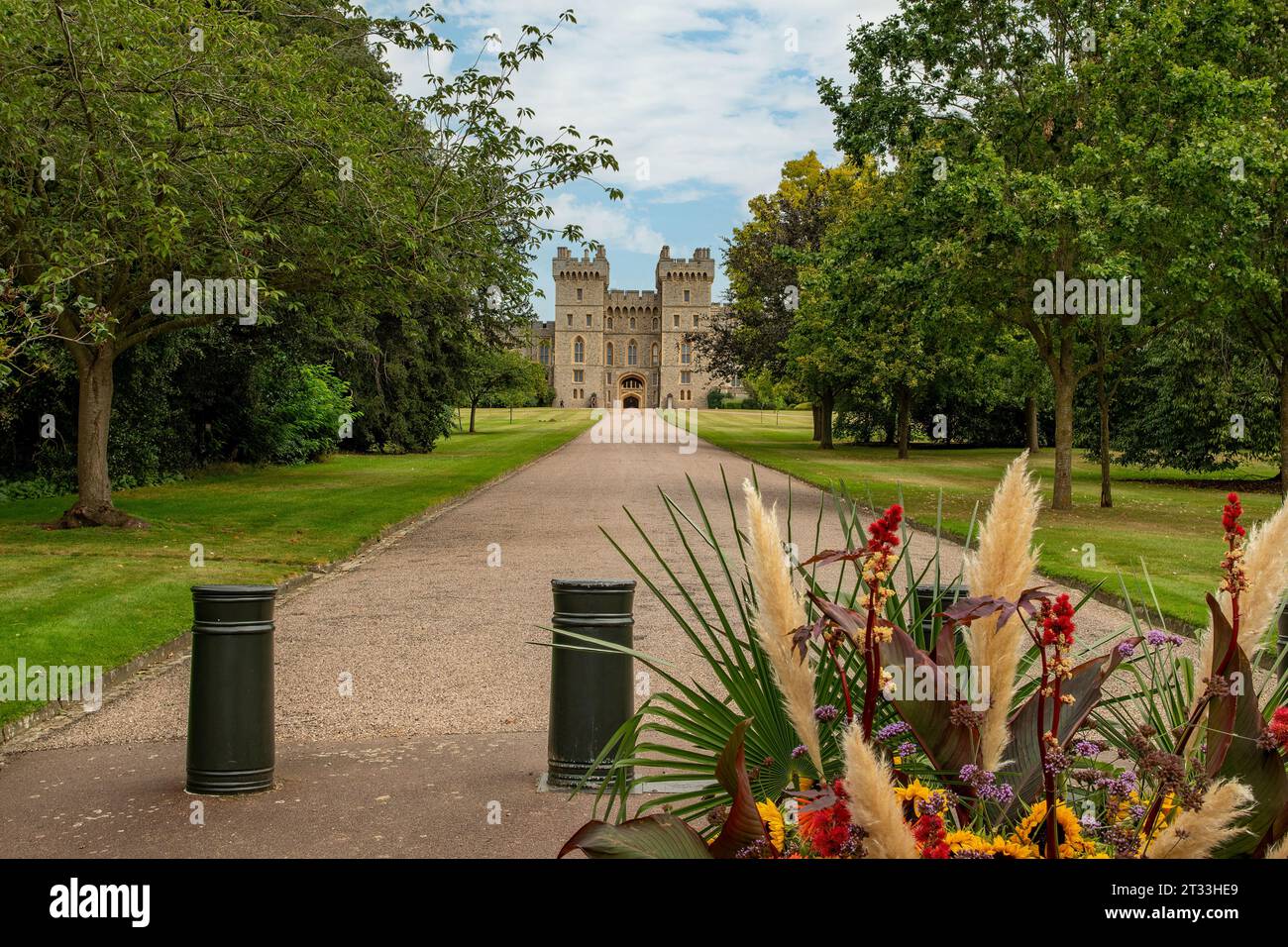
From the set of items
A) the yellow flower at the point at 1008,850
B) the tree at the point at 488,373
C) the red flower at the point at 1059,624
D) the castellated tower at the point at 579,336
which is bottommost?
the yellow flower at the point at 1008,850

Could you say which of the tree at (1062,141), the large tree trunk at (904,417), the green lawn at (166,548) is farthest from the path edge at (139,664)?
the large tree trunk at (904,417)

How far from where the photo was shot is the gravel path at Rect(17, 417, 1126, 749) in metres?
8.34

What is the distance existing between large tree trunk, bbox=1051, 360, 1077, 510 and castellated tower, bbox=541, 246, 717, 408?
118 m

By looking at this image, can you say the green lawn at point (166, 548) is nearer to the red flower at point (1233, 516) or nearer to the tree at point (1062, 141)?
the red flower at point (1233, 516)

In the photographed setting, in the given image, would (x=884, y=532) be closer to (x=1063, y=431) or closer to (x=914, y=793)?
(x=914, y=793)

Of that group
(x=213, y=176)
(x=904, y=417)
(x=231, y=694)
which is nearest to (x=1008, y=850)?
(x=231, y=694)

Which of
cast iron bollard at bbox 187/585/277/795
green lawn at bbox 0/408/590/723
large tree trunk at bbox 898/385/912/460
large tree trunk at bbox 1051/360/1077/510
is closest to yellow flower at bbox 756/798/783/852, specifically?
cast iron bollard at bbox 187/585/277/795

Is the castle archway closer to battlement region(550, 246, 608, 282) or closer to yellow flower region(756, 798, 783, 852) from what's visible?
battlement region(550, 246, 608, 282)

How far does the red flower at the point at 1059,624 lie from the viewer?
1909 millimetres

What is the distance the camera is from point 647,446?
53.2 m

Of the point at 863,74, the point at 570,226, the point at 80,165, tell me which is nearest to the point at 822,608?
the point at 80,165

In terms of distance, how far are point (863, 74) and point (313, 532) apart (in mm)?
14011

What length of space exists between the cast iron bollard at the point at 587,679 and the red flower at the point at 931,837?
15.5 feet
